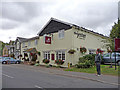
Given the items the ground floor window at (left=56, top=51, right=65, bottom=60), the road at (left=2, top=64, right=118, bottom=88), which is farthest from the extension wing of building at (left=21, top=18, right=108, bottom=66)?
the road at (left=2, top=64, right=118, bottom=88)

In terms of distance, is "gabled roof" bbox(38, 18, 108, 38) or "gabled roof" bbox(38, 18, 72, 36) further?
"gabled roof" bbox(38, 18, 72, 36)

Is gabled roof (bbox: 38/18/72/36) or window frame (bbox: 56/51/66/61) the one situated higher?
gabled roof (bbox: 38/18/72/36)

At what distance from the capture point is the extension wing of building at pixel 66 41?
18250 millimetres

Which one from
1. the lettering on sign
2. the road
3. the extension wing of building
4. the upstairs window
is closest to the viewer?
the road

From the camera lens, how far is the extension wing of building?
1825 centimetres

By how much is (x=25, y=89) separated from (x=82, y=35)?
14.5 meters

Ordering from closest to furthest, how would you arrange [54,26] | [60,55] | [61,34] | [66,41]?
1. [66,41]
2. [60,55]
3. [61,34]
4. [54,26]

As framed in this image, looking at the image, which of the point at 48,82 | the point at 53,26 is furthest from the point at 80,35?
the point at 48,82

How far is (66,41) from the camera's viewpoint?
19.1 meters

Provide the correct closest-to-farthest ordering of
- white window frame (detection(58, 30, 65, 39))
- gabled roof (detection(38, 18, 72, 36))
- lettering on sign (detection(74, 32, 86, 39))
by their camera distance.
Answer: lettering on sign (detection(74, 32, 86, 39)), gabled roof (detection(38, 18, 72, 36)), white window frame (detection(58, 30, 65, 39))

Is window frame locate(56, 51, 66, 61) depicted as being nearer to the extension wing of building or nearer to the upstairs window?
the extension wing of building

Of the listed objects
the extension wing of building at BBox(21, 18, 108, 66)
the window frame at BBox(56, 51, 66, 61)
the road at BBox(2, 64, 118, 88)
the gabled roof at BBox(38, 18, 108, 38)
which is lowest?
the road at BBox(2, 64, 118, 88)

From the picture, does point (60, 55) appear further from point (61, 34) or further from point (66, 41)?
point (61, 34)

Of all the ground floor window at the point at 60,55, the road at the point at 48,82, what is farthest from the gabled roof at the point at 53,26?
the road at the point at 48,82
